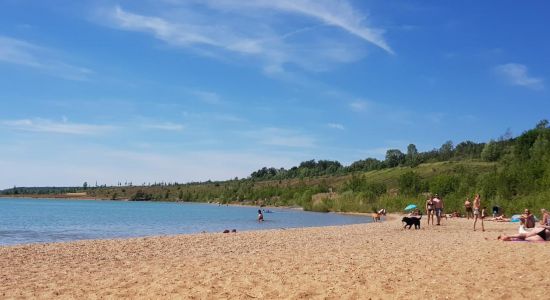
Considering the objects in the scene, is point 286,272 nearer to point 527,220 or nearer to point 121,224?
point 527,220

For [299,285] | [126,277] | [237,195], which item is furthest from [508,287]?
[237,195]

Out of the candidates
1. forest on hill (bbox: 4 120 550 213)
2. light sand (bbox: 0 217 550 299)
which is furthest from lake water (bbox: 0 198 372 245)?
light sand (bbox: 0 217 550 299)

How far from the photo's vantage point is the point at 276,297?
32.2 feet

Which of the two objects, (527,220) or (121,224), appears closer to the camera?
(527,220)

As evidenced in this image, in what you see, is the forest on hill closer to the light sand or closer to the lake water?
the lake water

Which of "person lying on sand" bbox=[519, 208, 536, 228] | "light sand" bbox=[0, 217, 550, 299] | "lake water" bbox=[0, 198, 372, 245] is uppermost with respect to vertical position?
"person lying on sand" bbox=[519, 208, 536, 228]

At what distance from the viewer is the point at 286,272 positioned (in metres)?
12.4

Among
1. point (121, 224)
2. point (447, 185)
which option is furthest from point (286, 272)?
point (447, 185)

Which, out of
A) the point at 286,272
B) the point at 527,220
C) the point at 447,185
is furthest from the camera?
the point at 447,185

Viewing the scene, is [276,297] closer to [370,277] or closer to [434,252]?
[370,277]

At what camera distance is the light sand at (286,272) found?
1017 centimetres

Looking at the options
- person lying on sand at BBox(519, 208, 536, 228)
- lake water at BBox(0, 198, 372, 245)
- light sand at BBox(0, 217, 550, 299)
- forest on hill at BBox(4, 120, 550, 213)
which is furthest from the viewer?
forest on hill at BBox(4, 120, 550, 213)

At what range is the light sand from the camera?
10.2 metres

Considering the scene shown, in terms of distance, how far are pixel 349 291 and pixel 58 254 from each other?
37.9ft
